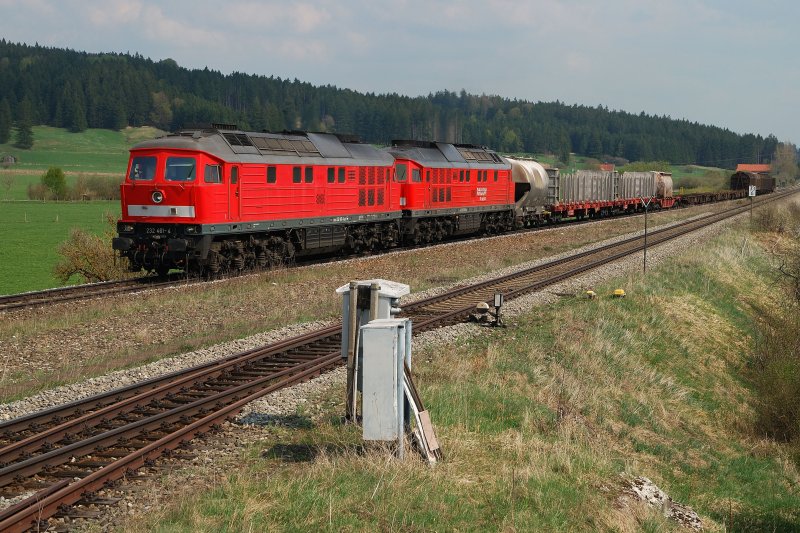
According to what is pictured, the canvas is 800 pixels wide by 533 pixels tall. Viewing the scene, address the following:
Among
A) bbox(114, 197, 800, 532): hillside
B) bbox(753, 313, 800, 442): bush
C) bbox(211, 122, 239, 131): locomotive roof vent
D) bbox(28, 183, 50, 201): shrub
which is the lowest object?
bbox(753, 313, 800, 442): bush

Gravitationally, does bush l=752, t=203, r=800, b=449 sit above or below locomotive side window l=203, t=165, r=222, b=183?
below

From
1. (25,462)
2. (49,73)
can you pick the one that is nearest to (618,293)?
(25,462)

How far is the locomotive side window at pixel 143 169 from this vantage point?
22.8 metres

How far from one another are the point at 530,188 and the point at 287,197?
22.0m

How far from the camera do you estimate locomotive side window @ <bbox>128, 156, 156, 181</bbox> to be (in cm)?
2277

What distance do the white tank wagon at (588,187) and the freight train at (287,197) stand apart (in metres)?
10.5

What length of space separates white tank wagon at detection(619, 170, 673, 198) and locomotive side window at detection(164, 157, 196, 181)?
45.6 meters

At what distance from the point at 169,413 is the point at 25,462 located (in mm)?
2103

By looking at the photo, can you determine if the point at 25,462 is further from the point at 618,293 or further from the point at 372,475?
the point at 618,293

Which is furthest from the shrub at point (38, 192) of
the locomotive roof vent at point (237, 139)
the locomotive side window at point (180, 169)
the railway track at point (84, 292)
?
the locomotive side window at point (180, 169)

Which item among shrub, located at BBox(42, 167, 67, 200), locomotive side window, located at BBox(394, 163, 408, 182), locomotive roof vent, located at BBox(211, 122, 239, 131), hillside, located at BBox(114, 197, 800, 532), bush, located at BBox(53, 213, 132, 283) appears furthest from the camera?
shrub, located at BBox(42, 167, 67, 200)

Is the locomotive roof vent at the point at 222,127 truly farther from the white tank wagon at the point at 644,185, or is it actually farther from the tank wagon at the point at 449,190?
the white tank wagon at the point at 644,185

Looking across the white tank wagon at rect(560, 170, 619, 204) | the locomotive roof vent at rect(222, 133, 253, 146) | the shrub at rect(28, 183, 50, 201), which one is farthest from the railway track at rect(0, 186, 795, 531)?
the shrub at rect(28, 183, 50, 201)

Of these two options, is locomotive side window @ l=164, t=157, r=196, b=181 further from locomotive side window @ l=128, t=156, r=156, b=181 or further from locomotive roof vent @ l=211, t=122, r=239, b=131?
locomotive roof vent @ l=211, t=122, r=239, b=131
